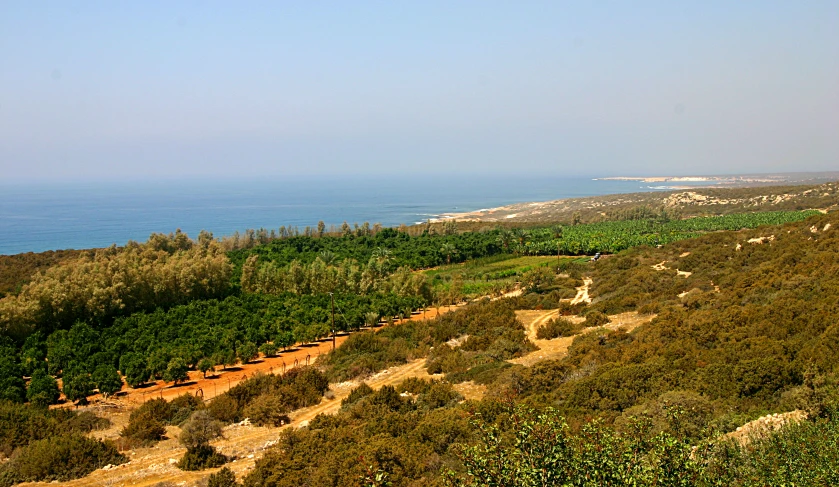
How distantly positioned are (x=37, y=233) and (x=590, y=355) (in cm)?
13927

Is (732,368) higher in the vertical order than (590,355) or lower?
higher

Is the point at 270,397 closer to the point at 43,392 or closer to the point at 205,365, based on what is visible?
the point at 205,365

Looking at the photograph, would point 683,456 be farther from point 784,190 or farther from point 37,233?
point 37,233

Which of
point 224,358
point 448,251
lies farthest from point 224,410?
point 448,251

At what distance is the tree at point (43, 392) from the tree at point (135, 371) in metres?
2.80

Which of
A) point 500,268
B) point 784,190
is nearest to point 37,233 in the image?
point 500,268

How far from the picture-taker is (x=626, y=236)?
71625 millimetres

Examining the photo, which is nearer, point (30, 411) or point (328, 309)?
point (30, 411)

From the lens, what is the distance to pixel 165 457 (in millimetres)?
14531

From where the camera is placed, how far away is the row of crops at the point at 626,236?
6525cm

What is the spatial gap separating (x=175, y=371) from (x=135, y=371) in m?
2.00

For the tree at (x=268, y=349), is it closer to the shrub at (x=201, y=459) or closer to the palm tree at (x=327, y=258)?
the shrub at (x=201, y=459)

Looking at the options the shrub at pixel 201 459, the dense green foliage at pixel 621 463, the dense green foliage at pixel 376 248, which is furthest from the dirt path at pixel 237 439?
the dense green foliage at pixel 376 248

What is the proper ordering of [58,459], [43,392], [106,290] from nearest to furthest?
1. [58,459]
2. [43,392]
3. [106,290]
